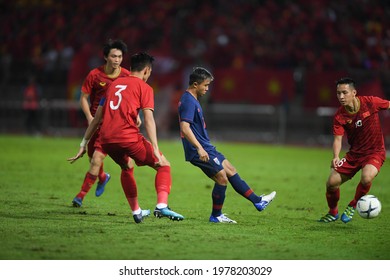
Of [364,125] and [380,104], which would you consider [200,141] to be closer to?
[364,125]

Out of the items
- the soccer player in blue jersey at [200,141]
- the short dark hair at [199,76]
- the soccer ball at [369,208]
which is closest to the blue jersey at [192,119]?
the soccer player in blue jersey at [200,141]

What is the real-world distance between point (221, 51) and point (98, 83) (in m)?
16.7

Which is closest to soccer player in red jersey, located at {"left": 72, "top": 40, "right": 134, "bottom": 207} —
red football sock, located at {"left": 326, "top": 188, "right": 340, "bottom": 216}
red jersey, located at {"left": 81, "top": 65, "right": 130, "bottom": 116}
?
red jersey, located at {"left": 81, "top": 65, "right": 130, "bottom": 116}

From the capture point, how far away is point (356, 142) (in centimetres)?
974

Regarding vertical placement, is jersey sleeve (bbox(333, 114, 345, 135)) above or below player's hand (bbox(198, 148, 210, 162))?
above

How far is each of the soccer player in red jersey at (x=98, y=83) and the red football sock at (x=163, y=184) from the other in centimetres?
175

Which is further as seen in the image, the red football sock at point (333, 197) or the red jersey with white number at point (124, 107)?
the red football sock at point (333, 197)

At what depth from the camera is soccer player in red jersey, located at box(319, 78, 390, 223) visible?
9.47 metres

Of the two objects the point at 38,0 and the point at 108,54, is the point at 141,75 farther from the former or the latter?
the point at 38,0

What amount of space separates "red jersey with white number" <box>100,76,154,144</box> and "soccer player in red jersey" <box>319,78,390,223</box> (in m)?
2.71

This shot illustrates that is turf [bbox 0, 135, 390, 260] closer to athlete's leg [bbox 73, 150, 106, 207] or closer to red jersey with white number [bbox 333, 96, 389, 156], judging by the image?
athlete's leg [bbox 73, 150, 106, 207]

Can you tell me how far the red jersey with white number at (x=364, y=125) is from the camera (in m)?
9.59

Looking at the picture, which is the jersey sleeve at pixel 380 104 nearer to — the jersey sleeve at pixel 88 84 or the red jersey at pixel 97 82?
the red jersey at pixel 97 82

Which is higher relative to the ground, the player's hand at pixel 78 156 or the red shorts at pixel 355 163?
the red shorts at pixel 355 163
